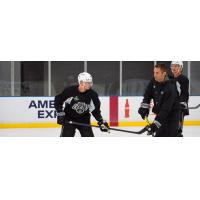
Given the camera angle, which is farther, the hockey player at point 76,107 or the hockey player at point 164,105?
the hockey player at point 76,107

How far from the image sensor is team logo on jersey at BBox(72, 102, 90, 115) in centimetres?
407

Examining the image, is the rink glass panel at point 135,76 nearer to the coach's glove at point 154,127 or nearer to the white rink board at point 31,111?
the white rink board at point 31,111

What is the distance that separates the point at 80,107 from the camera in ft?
13.4

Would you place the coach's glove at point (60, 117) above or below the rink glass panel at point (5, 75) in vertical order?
below

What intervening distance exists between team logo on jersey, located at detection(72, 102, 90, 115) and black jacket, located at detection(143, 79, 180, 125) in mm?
662

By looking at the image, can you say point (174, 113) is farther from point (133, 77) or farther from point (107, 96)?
point (133, 77)

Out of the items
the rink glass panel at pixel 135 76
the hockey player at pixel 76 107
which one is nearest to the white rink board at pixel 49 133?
the rink glass panel at pixel 135 76

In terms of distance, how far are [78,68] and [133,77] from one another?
3.44 ft

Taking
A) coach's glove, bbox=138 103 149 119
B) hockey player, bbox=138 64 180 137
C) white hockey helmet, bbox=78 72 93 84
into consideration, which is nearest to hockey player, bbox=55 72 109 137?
white hockey helmet, bbox=78 72 93 84

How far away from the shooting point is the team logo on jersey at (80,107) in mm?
4074

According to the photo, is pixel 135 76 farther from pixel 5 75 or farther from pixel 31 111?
pixel 5 75

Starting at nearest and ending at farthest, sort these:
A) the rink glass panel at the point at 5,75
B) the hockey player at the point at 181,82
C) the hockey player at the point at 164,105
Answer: the hockey player at the point at 164,105 < the hockey player at the point at 181,82 < the rink glass panel at the point at 5,75

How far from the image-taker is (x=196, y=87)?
8.64m

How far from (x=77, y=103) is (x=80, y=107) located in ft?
0.16
